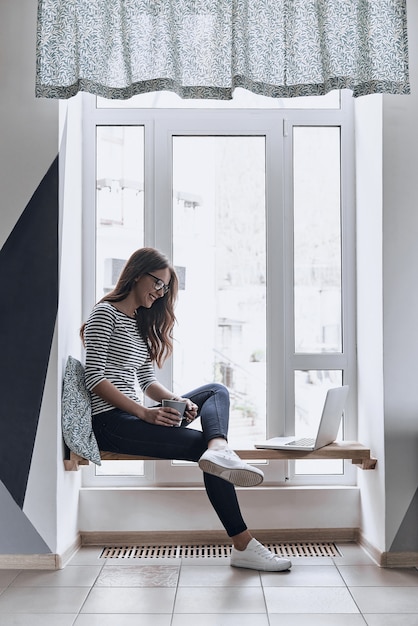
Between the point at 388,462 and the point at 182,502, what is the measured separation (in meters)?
0.99

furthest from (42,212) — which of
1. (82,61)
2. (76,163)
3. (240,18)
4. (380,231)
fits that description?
(380,231)

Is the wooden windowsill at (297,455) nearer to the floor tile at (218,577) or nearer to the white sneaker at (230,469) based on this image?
the white sneaker at (230,469)

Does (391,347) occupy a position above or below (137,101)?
below

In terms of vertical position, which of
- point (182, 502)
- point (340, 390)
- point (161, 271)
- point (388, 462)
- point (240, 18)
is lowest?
point (182, 502)

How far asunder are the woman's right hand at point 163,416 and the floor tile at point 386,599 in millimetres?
977

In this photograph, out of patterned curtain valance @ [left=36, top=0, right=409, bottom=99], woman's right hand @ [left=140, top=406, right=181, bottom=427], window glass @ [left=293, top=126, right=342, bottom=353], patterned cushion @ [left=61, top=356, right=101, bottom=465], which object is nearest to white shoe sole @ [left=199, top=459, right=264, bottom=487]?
woman's right hand @ [left=140, top=406, right=181, bottom=427]

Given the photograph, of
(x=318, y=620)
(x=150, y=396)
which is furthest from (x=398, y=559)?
(x=150, y=396)

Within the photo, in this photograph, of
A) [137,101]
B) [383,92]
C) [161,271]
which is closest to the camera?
[383,92]

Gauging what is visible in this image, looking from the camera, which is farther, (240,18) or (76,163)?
(76,163)

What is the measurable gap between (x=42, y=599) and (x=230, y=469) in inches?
33.6

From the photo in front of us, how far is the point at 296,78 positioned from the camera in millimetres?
3008

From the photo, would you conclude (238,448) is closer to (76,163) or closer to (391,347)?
(391,347)

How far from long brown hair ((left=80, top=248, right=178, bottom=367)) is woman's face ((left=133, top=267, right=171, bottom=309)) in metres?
0.02

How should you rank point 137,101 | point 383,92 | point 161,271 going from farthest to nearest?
point 137,101 → point 161,271 → point 383,92
